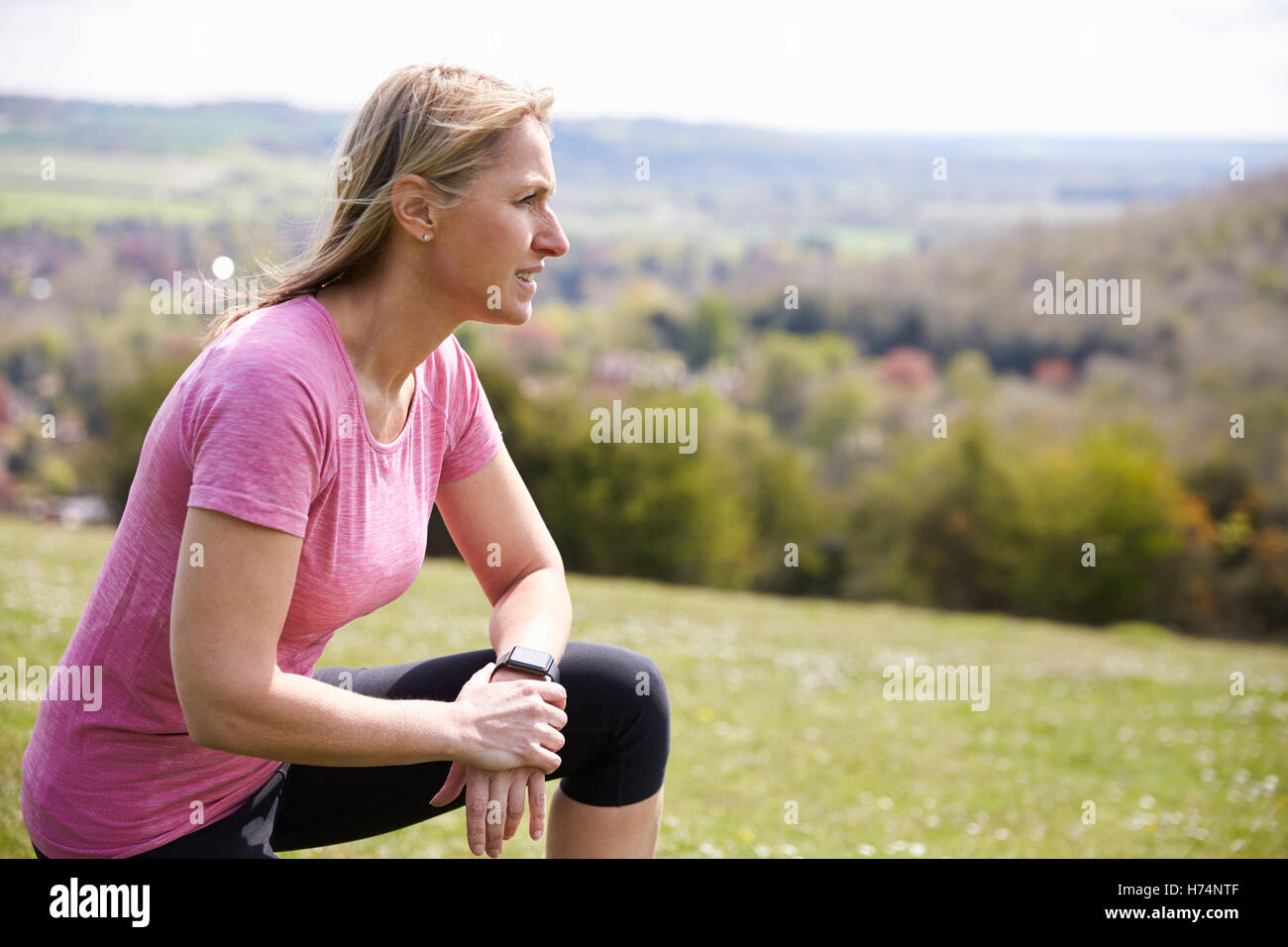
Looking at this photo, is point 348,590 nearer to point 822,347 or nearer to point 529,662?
point 529,662

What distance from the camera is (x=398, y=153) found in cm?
202

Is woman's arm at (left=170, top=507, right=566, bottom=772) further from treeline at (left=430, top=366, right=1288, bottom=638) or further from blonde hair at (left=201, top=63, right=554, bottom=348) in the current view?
treeline at (left=430, top=366, right=1288, bottom=638)

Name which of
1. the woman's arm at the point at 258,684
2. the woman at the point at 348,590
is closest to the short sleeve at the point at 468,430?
the woman at the point at 348,590

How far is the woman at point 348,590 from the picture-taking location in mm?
1735

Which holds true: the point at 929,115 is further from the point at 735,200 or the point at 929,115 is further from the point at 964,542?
the point at 964,542

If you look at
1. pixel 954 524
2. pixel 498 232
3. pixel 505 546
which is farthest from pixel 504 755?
pixel 954 524

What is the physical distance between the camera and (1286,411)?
38.3 meters

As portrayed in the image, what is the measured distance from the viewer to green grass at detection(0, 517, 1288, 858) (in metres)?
4.92

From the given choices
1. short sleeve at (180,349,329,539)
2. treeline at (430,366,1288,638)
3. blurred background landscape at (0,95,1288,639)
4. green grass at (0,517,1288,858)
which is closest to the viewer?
short sleeve at (180,349,329,539)

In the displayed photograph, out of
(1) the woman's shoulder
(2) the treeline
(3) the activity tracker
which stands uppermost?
(1) the woman's shoulder

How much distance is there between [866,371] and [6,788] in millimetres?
54350

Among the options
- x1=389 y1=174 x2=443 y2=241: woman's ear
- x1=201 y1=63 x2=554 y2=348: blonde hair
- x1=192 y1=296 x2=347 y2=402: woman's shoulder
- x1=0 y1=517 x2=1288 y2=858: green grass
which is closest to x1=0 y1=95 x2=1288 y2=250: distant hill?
x1=0 y1=517 x2=1288 y2=858: green grass

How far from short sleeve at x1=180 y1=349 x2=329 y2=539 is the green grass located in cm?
219

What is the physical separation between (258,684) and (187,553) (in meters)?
0.24
